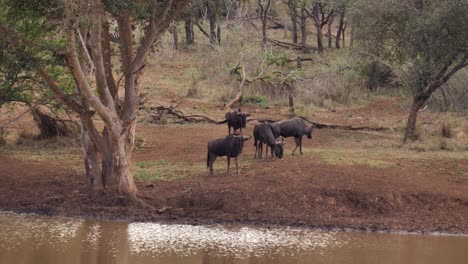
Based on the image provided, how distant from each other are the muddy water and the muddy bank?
52 centimetres

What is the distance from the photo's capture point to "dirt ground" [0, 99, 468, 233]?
15.9 metres

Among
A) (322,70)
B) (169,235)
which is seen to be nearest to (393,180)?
(169,235)

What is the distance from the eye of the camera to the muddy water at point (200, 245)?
1317cm

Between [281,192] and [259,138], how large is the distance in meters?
2.83

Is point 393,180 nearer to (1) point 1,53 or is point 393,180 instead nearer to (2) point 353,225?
(2) point 353,225

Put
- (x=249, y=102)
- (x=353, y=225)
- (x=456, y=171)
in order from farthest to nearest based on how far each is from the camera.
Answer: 1. (x=249, y=102)
2. (x=456, y=171)
3. (x=353, y=225)

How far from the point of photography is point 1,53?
1706 centimetres

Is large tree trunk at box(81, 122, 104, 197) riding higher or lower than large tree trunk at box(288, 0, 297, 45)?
lower

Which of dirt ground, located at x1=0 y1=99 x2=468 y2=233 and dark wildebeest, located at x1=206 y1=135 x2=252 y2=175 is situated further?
dark wildebeest, located at x1=206 y1=135 x2=252 y2=175

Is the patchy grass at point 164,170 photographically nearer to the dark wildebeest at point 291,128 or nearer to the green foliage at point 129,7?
the dark wildebeest at point 291,128

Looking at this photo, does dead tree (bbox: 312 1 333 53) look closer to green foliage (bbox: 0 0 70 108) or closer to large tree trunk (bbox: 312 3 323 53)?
large tree trunk (bbox: 312 3 323 53)

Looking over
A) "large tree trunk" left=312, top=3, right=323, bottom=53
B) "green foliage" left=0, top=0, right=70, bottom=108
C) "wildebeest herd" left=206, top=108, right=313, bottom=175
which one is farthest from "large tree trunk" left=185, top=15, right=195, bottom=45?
"wildebeest herd" left=206, top=108, right=313, bottom=175

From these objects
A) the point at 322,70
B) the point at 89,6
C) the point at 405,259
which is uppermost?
the point at 89,6

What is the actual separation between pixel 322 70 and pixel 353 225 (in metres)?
18.7
